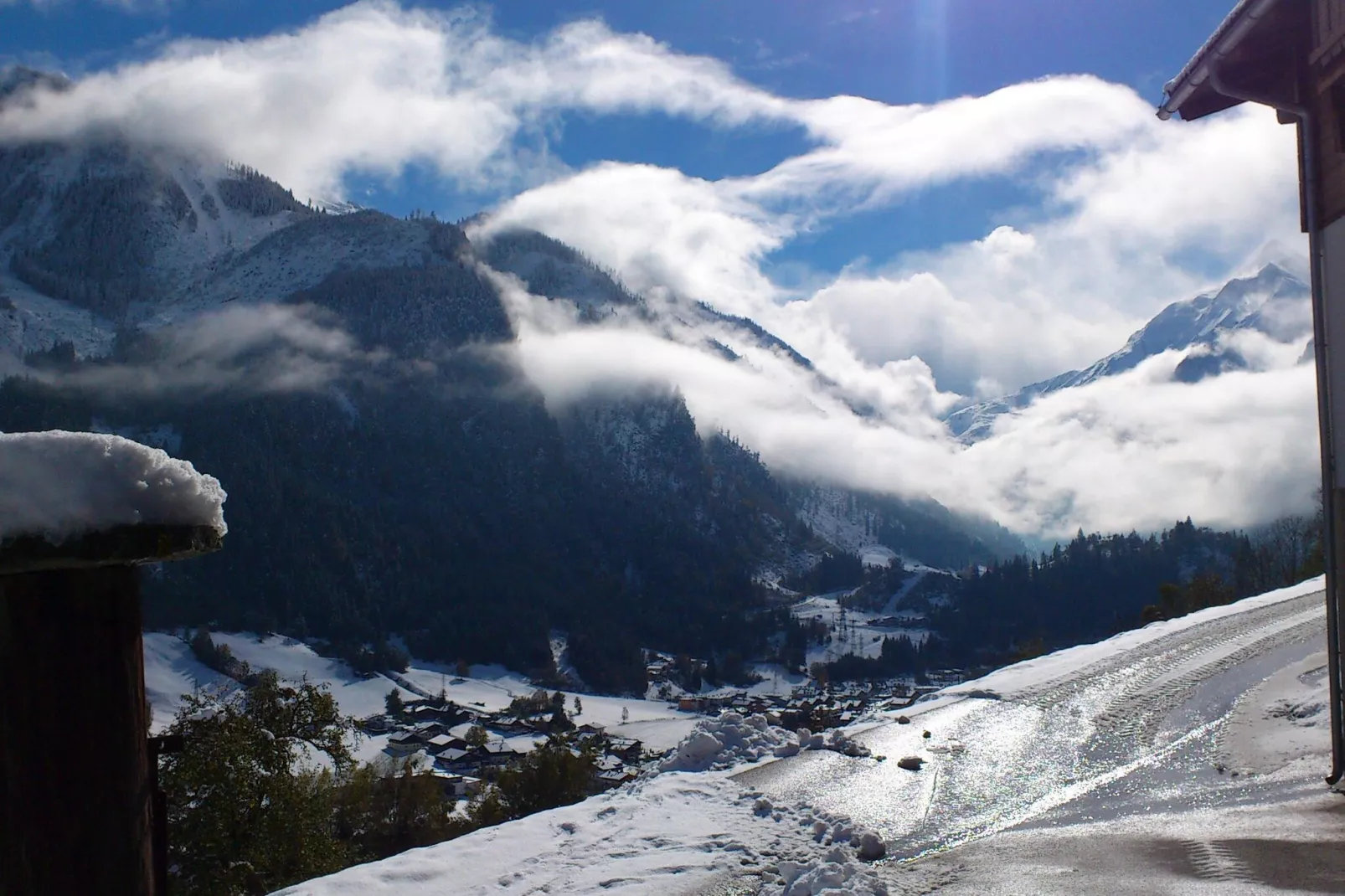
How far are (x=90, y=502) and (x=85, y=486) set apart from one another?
0.04 metres

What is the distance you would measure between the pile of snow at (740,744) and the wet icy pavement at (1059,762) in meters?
0.35

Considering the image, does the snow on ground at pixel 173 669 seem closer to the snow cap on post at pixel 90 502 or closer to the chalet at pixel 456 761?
the chalet at pixel 456 761

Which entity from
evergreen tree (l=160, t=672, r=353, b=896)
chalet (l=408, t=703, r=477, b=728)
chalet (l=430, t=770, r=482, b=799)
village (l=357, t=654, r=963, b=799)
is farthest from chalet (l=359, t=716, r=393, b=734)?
evergreen tree (l=160, t=672, r=353, b=896)

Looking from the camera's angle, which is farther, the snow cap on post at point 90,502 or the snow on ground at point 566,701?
the snow on ground at point 566,701

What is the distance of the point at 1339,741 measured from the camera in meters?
9.22

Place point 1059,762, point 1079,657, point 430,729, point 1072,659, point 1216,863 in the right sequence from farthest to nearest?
1. point 430,729
2. point 1079,657
3. point 1072,659
4. point 1059,762
5. point 1216,863

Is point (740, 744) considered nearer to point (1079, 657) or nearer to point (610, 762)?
point (1079, 657)

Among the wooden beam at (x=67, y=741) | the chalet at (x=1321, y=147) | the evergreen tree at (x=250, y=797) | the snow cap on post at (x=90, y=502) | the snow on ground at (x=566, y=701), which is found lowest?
the snow on ground at (x=566, y=701)

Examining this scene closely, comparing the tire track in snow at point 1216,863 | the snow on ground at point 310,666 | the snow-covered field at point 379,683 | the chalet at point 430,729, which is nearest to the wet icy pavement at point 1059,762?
the tire track in snow at point 1216,863

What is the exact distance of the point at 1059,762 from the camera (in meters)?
11.7

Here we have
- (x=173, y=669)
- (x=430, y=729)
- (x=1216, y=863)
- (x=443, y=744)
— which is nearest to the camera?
(x=1216, y=863)

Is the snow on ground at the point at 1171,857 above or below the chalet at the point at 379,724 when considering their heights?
above

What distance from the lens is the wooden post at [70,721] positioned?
1968 mm

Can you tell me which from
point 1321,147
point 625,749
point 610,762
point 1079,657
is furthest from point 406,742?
point 1321,147
